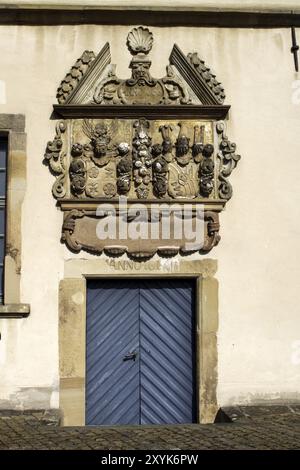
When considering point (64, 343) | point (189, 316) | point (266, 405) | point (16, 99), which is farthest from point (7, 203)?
point (266, 405)

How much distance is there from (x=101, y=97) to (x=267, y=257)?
266 centimetres

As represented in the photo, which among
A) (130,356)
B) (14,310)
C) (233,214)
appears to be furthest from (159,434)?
(233,214)

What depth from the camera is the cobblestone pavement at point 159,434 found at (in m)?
6.29

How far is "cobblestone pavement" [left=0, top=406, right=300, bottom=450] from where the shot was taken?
20.6 ft

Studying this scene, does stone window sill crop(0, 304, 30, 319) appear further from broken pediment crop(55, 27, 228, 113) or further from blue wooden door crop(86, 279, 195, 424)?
broken pediment crop(55, 27, 228, 113)

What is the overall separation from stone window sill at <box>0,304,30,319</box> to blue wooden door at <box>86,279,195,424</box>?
0.73 meters

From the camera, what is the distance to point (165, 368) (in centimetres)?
842

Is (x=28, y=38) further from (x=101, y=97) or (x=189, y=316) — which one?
(x=189, y=316)

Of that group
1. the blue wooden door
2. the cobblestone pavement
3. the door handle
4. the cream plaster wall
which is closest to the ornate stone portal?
the cream plaster wall

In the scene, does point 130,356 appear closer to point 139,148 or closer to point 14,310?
point 14,310

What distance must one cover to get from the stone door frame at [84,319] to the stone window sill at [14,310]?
1.28 ft

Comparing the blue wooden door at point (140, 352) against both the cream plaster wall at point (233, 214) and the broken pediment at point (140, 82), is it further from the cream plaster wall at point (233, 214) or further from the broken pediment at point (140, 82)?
the broken pediment at point (140, 82)

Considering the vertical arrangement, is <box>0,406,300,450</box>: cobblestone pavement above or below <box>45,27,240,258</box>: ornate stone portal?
below

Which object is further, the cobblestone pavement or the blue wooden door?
the blue wooden door
